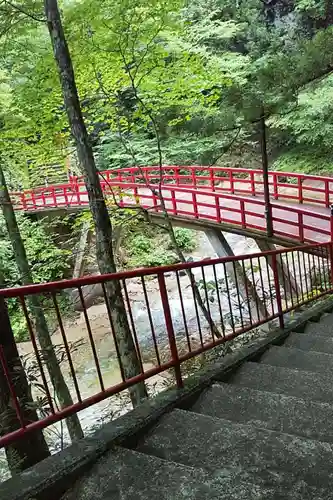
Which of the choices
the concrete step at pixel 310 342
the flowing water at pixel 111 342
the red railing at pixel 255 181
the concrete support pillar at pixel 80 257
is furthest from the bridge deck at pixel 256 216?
the concrete step at pixel 310 342

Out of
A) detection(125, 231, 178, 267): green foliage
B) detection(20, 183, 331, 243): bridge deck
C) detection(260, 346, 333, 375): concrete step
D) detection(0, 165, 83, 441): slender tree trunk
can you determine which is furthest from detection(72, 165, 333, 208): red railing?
detection(260, 346, 333, 375): concrete step

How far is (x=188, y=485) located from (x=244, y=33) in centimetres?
1944

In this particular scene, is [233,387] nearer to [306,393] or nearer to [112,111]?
[306,393]

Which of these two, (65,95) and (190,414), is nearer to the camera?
(190,414)

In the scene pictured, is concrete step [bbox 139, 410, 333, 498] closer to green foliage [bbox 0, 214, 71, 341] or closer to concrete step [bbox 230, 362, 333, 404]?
concrete step [bbox 230, 362, 333, 404]

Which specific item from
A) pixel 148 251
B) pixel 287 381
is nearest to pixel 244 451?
pixel 287 381

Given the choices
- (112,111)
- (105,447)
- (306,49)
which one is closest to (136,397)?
(105,447)

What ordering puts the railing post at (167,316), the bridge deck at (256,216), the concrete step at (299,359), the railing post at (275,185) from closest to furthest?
the railing post at (167,316)
the concrete step at (299,359)
the bridge deck at (256,216)
the railing post at (275,185)

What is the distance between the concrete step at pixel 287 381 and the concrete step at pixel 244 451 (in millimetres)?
853

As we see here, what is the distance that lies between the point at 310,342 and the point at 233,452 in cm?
257

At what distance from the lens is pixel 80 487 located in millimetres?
2059

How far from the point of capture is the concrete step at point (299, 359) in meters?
3.78

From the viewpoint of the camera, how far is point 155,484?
1.97 m

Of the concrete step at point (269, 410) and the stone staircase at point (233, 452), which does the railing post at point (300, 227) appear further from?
the concrete step at point (269, 410)
